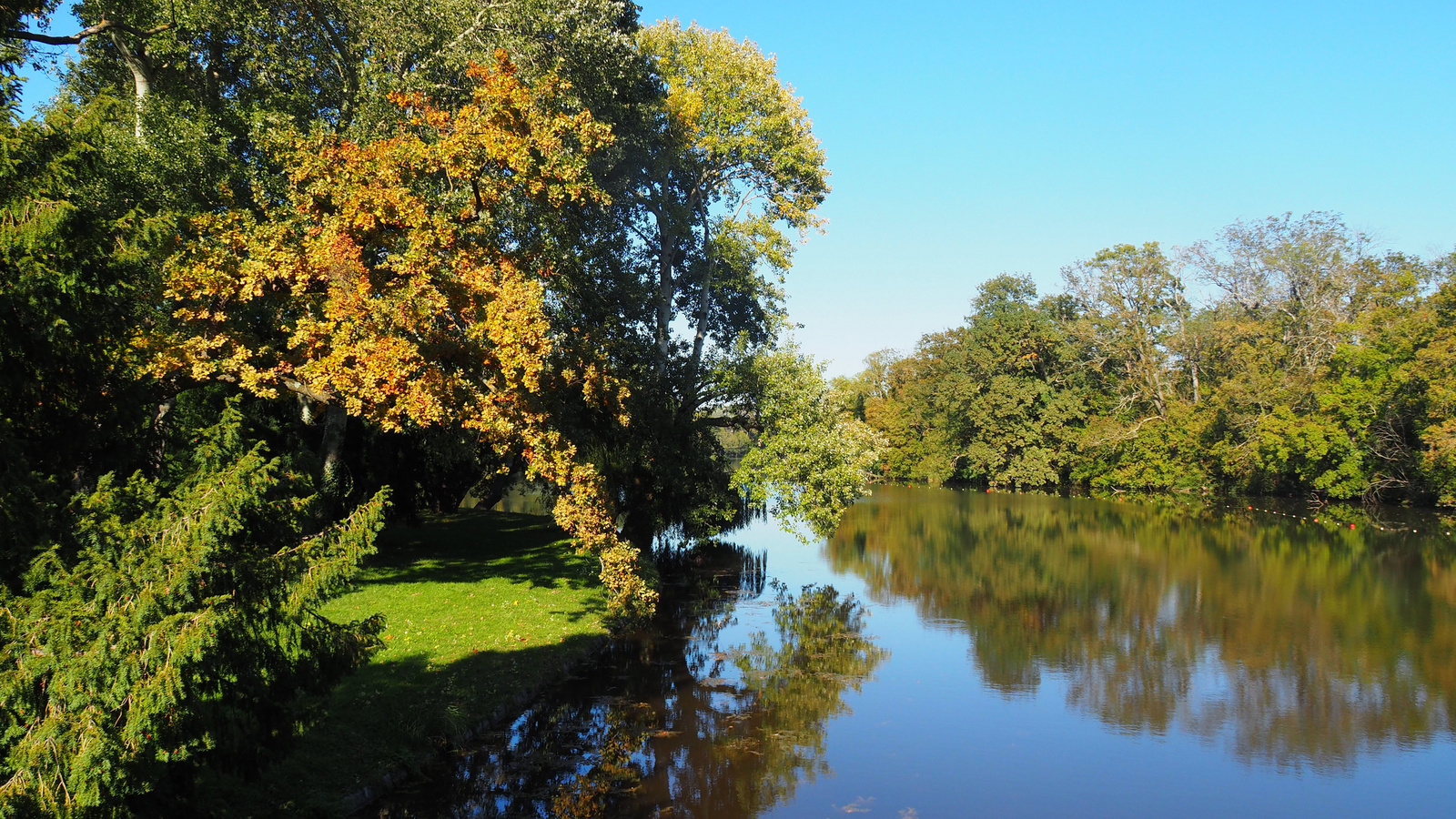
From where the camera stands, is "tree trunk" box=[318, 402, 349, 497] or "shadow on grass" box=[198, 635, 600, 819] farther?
"tree trunk" box=[318, 402, 349, 497]

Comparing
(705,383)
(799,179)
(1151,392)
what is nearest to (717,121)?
(799,179)

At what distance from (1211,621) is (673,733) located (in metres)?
15.8

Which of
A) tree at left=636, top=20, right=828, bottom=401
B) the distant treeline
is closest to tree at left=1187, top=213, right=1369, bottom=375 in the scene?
the distant treeline

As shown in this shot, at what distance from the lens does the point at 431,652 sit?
1398 cm

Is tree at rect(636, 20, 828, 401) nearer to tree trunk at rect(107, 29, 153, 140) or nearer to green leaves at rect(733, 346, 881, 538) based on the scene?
green leaves at rect(733, 346, 881, 538)

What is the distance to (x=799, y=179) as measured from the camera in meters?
31.7

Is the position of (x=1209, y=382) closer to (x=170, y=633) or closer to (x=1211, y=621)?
(x=1211, y=621)

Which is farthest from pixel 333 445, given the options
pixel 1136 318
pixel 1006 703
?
pixel 1136 318

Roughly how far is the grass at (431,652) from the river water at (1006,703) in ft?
2.11

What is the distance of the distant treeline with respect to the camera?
44.1 metres

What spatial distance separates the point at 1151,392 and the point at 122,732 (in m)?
68.2

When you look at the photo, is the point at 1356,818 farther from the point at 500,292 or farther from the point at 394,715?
the point at 500,292

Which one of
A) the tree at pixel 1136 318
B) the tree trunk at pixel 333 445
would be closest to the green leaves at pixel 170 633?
the tree trunk at pixel 333 445

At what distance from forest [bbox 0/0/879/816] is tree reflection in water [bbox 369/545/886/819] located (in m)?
1.89
